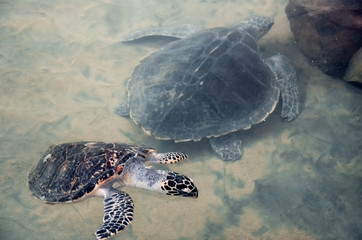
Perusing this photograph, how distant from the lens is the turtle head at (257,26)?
6.64 metres

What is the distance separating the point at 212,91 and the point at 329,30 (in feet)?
9.78

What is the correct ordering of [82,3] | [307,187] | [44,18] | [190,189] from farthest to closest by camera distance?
[82,3]
[44,18]
[307,187]
[190,189]

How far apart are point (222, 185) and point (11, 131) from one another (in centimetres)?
451

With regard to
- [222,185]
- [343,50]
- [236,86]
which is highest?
[343,50]

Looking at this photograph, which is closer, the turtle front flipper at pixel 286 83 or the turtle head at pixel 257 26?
the turtle front flipper at pixel 286 83

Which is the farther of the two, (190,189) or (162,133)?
(162,133)

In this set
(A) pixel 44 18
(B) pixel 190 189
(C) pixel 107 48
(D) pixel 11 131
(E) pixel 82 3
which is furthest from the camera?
(E) pixel 82 3

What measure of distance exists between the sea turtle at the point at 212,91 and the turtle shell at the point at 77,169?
1.09m

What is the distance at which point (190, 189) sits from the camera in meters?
3.56

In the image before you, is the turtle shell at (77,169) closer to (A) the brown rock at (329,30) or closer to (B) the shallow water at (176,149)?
(B) the shallow water at (176,149)

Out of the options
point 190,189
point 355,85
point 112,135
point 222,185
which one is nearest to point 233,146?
point 222,185

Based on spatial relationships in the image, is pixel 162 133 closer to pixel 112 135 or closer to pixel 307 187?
pixel 112 135

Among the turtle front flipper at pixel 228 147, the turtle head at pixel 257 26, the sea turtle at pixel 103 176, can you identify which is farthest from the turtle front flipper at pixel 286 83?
the sea turtle at pixel 103 176

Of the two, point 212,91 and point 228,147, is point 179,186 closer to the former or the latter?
point 228,147
